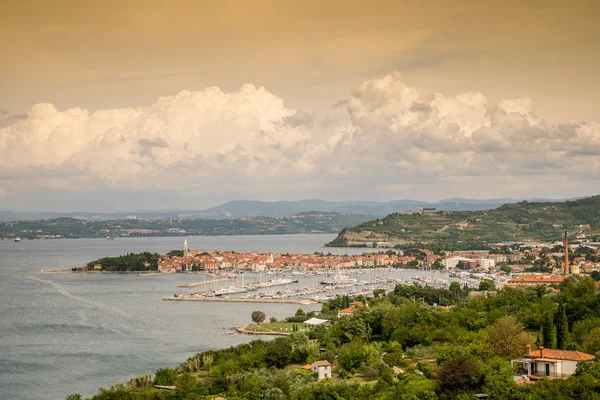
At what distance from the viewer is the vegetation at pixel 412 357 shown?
43.8ft

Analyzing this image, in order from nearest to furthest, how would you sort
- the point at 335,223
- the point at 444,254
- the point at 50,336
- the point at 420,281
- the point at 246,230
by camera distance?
the point at 50,336, the point at 420,281, the point at 444,254, the point at 246,230, the point at 335,223

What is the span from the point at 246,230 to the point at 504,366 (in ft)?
456

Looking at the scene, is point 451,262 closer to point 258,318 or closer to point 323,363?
point 258,318

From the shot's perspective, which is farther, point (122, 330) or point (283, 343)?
point (122, 330)

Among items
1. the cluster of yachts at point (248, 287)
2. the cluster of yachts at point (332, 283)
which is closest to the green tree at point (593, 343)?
the cluster of yachts at point (332, 283)

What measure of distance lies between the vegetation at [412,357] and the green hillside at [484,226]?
52.1 metres

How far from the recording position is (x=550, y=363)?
13891 millimetres

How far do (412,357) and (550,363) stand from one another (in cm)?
447

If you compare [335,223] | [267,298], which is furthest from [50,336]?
[335,223]

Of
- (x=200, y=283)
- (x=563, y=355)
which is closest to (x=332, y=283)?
(x=200, y=283)

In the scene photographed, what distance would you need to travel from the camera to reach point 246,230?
498ft

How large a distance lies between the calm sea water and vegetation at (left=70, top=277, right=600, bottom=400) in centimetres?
279

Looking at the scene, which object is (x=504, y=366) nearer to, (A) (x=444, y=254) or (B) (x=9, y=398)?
(B) (x=9, y=398)

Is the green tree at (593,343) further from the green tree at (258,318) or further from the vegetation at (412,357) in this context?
the green tree at (258,318)
